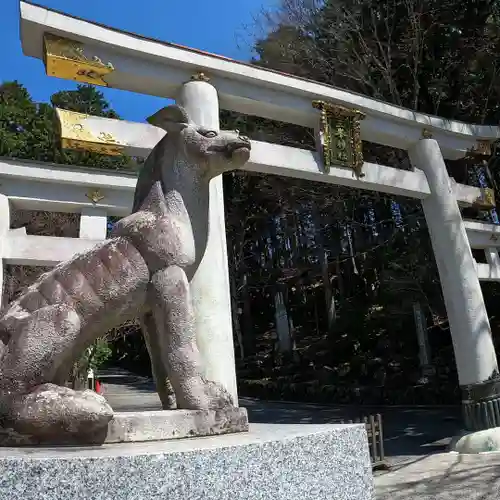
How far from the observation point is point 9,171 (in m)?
6.06

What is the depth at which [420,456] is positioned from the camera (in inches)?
260

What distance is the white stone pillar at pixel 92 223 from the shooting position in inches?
253

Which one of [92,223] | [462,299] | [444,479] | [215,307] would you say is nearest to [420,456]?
[444,479]

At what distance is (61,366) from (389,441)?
23.2 feet

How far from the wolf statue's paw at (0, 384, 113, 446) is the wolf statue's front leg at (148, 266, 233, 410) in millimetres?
354

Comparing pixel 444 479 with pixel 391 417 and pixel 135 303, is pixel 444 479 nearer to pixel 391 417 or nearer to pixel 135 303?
pixel 135 303

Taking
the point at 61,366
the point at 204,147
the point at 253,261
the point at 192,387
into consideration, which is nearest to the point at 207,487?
the point at 192,387

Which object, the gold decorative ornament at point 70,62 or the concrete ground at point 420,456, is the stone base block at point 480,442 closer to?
the concrete ground at point 420,456

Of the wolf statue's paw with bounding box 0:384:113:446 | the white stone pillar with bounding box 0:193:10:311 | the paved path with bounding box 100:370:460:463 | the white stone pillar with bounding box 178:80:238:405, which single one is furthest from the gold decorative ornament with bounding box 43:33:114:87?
the wolf statue's paw with bounding box 0:384:113:446

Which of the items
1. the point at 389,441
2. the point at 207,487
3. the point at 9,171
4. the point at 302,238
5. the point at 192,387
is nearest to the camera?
the point at 207,487

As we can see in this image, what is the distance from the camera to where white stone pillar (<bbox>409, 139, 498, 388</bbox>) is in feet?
21.5

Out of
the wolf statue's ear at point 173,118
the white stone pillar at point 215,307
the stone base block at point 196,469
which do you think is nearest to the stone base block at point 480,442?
the white stone pillar at point 215,307

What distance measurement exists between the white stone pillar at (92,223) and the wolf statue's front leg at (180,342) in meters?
4.42

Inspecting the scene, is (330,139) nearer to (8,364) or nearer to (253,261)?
(8,364)
